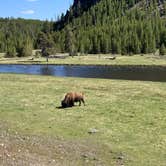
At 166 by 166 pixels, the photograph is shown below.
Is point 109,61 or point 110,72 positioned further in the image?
point 109,61

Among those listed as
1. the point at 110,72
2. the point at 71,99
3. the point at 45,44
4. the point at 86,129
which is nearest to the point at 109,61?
the point at 45,44

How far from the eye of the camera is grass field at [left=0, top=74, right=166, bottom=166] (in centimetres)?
1862

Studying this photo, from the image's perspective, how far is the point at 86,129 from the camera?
2453cm

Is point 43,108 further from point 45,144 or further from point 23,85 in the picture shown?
point 23,85

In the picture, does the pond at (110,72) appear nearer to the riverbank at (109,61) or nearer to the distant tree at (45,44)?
the riverbank at (109,61)

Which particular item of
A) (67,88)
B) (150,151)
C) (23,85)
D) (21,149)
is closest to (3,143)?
(21,149)

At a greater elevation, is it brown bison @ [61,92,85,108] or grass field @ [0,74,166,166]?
brown bison @ [61,92,85,108]

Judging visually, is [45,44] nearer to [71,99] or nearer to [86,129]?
[71,99]

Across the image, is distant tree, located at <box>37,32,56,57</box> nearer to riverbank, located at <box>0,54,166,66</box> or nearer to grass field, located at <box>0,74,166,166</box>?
riverbank, located at <box>0,54,166,66</box>

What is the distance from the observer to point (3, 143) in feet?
66.4

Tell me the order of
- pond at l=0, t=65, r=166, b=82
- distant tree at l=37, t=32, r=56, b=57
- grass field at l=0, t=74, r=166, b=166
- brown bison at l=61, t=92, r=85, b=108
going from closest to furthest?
grass field at l=0, t=74, r=166, b=166
brown bison at l=61, t=92, r=85, b=108
pond at l=0, t=65, r=166, b=82
distant tree at l=37, t=32, r=56, b=57

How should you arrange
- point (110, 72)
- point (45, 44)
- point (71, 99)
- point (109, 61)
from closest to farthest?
point (71, 99) < point (110, 72) < point (109, 61) < point (45, 44)

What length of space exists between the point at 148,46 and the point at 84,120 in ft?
523

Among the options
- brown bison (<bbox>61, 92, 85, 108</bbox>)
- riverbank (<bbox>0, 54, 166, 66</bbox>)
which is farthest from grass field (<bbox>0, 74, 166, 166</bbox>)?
riverbank (<bbox>0, 54, 166, 66</bbox>)
